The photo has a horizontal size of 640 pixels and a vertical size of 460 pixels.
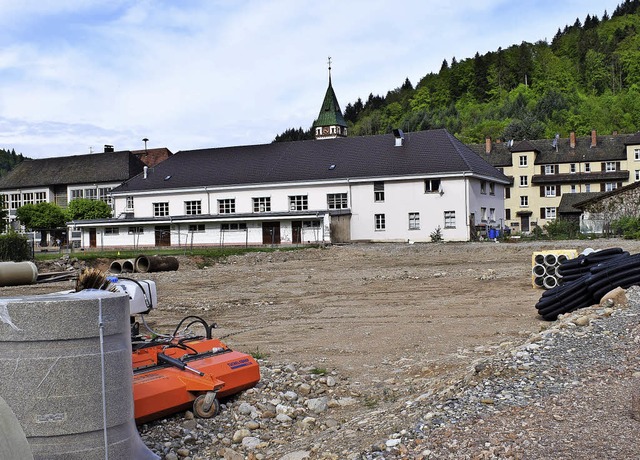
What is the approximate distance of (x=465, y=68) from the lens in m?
195

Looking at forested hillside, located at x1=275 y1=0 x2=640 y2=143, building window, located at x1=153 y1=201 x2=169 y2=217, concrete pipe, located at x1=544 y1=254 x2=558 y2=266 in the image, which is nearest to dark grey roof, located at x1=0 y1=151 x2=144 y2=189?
building window, located at x1=153 y1=201 x2=169 y2=217

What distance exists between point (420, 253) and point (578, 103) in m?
116

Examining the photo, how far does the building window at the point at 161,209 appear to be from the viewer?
6184 cm

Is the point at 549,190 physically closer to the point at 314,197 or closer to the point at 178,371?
the point at 314,197

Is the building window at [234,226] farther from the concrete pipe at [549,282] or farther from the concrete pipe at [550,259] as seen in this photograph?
the concrete pipe at [550,259]

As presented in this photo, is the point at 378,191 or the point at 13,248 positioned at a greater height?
the point at 378,191

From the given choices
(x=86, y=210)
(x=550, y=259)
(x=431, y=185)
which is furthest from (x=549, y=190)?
(x=550, y=259)

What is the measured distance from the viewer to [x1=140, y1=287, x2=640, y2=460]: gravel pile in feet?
19.6

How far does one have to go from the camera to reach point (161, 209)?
6212 cm

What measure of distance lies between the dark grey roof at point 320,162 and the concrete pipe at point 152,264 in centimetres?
2443

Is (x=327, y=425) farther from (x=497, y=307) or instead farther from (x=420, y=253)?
(x=420, y=253)

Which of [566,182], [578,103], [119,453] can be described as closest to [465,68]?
[578,103]

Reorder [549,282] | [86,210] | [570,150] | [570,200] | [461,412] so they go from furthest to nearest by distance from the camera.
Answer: [570,150]
[570,200]
[86,210]
[549,282]
[461,412]

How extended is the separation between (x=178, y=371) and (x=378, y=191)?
156 ft
